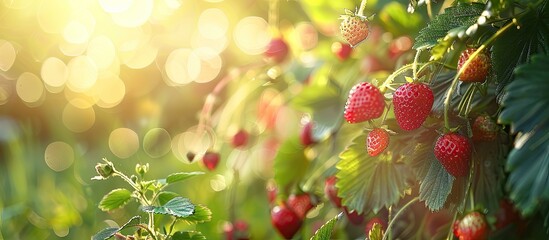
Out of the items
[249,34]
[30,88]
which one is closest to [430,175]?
[249,34]

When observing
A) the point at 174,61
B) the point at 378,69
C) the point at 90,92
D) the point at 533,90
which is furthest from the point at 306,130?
the point at 90,92

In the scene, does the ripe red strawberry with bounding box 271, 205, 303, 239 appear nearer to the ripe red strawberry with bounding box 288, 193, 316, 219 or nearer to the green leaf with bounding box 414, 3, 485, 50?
the ripe red strawberry with bounding box 288, 193, 316, 219

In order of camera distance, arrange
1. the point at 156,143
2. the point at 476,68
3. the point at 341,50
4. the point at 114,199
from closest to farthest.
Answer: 1. the point at 476,68
2. the point at 114,199
3. the point at 341,50
4. the point at 156,143

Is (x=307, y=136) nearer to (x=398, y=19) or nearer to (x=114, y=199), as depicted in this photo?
(x=398, y=19)

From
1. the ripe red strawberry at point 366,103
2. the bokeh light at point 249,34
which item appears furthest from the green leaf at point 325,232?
the bokeh light at point 249,34

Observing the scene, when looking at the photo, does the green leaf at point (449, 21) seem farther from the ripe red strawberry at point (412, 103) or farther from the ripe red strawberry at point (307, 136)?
the ripe red strawberry at point (307, 136)

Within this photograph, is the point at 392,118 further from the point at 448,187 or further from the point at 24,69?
the point at 24,69

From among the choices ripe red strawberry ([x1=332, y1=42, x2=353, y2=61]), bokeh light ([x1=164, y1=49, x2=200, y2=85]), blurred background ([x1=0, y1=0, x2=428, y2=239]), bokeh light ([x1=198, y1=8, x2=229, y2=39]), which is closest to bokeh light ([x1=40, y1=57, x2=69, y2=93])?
blurred background ([x1=0, y1=0, x2=428, y2=239])
